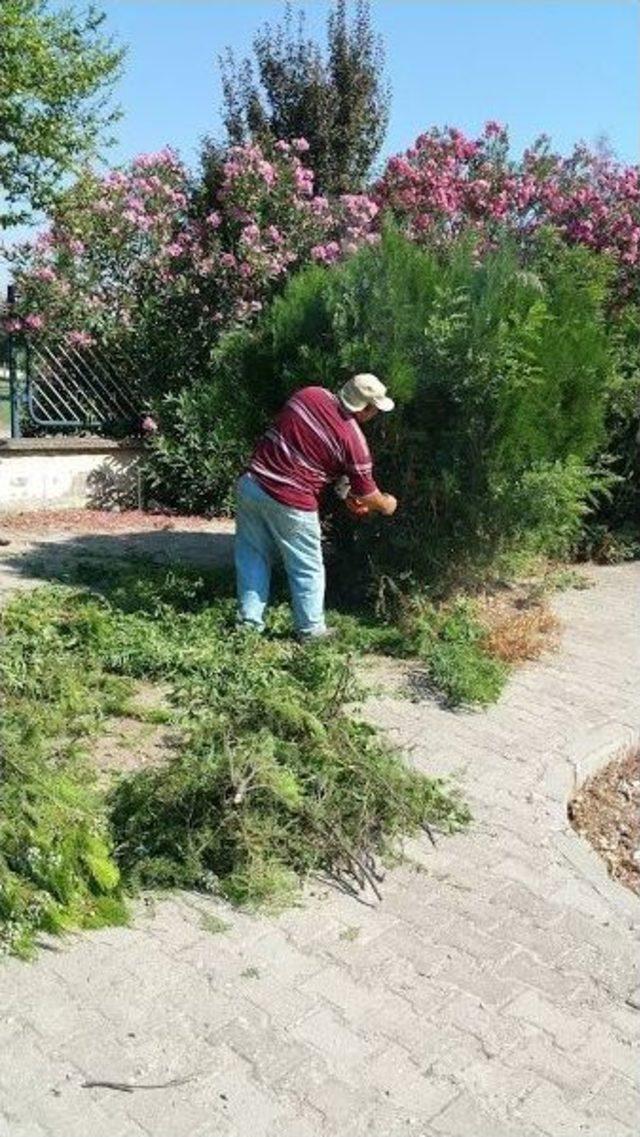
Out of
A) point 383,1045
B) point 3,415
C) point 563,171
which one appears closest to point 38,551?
point 3,415

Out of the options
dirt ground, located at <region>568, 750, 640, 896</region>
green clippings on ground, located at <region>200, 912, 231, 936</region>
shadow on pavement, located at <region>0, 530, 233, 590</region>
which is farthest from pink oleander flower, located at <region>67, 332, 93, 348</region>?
green clippings on ground, located at <region>200, 912, 231, 936</region>

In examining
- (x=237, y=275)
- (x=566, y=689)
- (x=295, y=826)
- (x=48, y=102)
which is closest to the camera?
(x=295, y=826)

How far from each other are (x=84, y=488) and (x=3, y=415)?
1.38 metres

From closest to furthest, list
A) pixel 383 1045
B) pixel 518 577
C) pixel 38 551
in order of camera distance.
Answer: pixel 383 1045, pixel 518 577, pixel 38 551

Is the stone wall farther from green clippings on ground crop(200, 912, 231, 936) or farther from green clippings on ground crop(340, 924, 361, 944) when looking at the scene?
green clippings on ground crop(340, 924, 361, 944)

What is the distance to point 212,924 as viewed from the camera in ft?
11.7

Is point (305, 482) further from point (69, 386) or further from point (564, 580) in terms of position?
point (69, 386)

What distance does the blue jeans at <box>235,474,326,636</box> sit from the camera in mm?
6371

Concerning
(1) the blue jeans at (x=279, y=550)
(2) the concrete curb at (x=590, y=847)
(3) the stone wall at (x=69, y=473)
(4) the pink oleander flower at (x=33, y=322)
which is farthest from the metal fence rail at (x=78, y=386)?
(2) the concrete curb at (x=590, y=847)

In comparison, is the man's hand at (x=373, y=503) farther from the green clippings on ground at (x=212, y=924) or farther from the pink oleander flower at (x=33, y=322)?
the pink oleander flower at (x=33, y=322)

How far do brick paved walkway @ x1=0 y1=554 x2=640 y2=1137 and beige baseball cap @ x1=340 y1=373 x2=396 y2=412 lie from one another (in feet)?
9.00

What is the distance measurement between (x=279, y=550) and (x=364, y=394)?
1.07 m

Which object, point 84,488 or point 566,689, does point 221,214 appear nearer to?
point 84,488

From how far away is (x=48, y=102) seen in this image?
32.9ft
